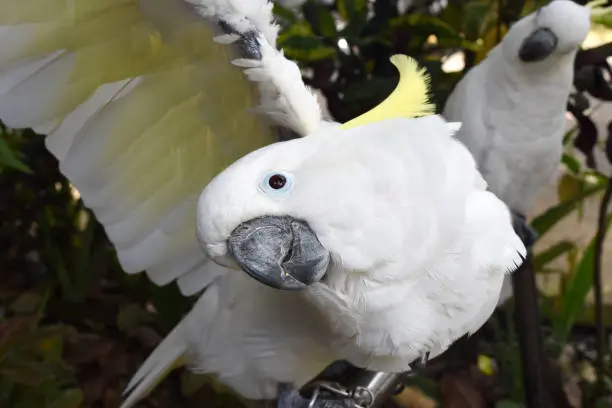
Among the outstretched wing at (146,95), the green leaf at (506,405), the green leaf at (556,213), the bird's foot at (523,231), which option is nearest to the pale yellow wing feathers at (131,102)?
the outstretched wing at (146,95)

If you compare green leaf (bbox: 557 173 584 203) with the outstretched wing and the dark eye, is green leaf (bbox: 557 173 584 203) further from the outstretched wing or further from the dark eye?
the dark eye

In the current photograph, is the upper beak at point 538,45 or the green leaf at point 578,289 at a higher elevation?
the upper beak at point 538,45

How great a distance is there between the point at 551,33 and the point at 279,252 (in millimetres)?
563

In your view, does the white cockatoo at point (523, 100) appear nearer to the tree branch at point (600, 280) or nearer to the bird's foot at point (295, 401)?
the tree branch at point (600, 280)

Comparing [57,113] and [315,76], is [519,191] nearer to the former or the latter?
[315,76]

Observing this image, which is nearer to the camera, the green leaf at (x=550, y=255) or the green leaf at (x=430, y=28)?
the green leaf at (x=430, y=28)

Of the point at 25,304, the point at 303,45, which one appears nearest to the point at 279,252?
the point at 303,45

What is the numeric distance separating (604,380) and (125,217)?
856 millimetres

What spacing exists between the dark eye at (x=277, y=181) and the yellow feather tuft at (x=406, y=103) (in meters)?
0.13

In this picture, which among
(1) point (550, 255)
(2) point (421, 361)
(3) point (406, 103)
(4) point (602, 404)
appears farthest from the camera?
(1) point (550, 255)

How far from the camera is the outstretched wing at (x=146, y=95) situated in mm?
570

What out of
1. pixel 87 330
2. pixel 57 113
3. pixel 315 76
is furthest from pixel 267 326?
pixel 87 330

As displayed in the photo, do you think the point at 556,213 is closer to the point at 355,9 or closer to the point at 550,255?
the point at 550,255

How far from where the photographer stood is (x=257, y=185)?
0.46 m
